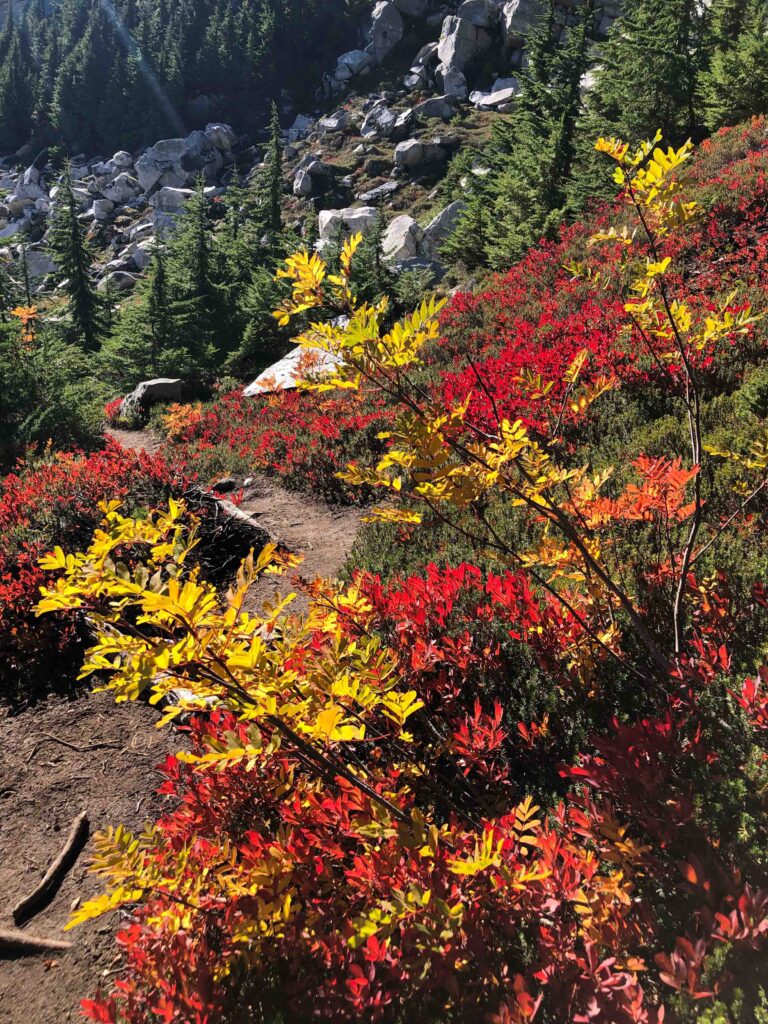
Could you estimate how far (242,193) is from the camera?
2586 centimetres

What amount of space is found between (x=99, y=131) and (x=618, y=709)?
247 feet

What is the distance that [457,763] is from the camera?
2.29m

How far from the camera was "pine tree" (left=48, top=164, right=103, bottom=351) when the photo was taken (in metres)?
21.7

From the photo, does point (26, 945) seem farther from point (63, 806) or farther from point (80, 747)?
point (80, 747)

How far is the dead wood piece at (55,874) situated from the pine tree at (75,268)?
24.1 meters

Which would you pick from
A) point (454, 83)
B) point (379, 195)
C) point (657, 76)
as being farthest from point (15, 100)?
point (657, 76)

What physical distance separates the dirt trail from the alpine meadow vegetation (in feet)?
1.17

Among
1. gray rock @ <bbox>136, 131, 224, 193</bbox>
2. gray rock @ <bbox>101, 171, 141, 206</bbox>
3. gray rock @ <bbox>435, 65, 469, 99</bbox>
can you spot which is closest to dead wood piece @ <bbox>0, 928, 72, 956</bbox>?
gray rock @ <bbox>435, 65, 469, 99</bbox>

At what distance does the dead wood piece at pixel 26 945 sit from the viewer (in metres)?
2.78

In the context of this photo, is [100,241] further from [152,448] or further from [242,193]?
[152,448]

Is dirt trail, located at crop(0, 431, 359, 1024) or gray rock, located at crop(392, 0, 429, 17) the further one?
gray rock, located at crop(392, 0, 429, 17)

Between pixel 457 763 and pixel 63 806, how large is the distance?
2.98 metres

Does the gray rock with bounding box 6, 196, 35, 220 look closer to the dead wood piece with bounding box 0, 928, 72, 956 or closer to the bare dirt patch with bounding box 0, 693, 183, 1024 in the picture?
the bare dirt patch with bounding box 0, 693, 183, 1024

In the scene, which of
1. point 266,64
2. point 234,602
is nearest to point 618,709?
point 234,602
